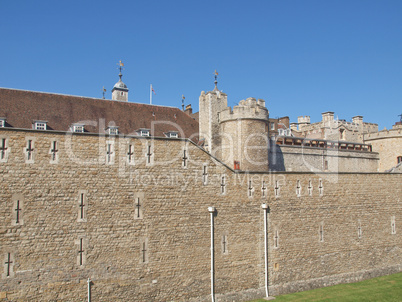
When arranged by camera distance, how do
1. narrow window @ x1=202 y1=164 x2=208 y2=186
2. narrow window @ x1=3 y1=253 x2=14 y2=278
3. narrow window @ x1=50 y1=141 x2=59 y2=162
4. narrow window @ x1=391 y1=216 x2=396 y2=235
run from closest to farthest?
narrow window @ x1=3 y1=253 x2=14 y2=278
narrow window @ x1=50 y1=141 x2=59 y2=162
narrow window @ x1=202 y1=164 x2=208 y2=186
narrow window @ x1=391 y1=216 x2=396 y2=235

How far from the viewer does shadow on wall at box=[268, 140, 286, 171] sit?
2604 cm

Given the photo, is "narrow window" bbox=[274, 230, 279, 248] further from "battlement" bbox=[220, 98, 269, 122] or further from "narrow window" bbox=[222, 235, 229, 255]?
"battlement" bbox=[220, 98, 269, 122]

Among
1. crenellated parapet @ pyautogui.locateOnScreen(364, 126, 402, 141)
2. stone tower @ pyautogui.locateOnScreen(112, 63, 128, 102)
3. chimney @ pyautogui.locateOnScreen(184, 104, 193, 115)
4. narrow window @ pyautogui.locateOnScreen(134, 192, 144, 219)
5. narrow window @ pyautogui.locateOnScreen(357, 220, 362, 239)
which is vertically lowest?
narrow window @ pyautogui.locateOnScreen(357, 220, 362, 239)

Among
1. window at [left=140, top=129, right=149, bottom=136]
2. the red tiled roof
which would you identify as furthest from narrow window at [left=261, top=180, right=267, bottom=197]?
window at [left=140, top=129, right=149, bottom=136]

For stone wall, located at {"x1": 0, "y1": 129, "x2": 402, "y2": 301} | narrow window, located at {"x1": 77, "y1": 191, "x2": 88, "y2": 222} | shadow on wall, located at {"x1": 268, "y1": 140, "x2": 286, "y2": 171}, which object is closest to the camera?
stone wall, located at {"x1": 0, "y1": 129, "x2": 402, "y2": 301}

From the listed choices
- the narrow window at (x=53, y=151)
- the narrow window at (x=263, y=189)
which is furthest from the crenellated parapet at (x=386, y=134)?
the narrow window at (x=53, y=151)

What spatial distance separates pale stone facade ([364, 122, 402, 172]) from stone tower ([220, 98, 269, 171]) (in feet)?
48.0

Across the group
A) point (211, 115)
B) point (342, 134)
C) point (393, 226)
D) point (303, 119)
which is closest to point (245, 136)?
point (211, 115)

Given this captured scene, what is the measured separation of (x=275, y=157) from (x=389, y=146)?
12.0 meters

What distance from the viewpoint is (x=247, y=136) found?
22.5 m

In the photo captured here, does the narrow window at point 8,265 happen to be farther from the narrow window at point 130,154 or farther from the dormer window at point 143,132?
the dormer window at point 143,132

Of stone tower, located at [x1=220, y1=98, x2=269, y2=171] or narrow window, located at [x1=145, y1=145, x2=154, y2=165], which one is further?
stone tower, located at [x1=220, y1=98, x2=269, y2=171]

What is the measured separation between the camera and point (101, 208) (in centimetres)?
1502

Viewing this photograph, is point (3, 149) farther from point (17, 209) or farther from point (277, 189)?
point (277, 189)
